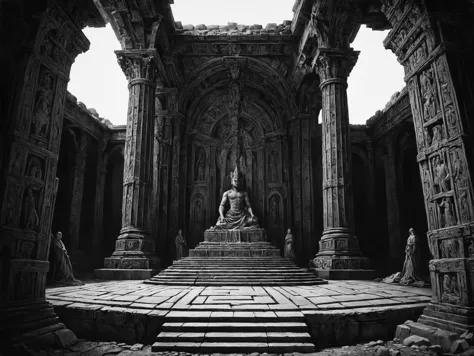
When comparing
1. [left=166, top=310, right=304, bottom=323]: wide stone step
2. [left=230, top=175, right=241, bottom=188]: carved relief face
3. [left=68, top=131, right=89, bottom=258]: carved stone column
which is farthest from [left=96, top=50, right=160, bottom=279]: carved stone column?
[left=166, top=310, right=304, bottom=323]: wide stone step

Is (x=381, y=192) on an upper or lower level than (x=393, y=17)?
lower

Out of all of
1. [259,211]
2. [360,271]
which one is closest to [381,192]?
[259,211]

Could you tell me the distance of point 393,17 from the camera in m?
5.93

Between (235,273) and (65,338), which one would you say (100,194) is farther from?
(65,338)

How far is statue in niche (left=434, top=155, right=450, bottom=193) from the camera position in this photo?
489 cm

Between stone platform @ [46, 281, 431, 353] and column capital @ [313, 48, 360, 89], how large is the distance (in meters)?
7.71

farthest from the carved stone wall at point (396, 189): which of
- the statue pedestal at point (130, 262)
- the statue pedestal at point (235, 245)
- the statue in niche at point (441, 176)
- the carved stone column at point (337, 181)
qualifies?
the statue in niche at point (441, 176)

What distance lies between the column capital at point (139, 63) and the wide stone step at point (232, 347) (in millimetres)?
9472

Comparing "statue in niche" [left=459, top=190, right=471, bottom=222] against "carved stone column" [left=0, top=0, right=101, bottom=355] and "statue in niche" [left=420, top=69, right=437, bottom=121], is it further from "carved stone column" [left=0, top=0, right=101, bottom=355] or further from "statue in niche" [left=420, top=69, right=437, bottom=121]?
"carved stone column" [left=0, top=0, right=101, bottom=355]

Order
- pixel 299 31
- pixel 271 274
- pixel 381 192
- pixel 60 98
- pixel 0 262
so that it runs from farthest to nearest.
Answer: pixel 381 192
pixel 299 31
pixel 271 274
pixel 60 98
pixel 0 262

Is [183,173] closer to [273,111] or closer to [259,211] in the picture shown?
[259,211]

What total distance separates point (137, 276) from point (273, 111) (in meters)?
10.5

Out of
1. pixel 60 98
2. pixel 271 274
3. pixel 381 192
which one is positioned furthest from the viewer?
pixel 381 192

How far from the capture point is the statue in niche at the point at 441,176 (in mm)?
4889
